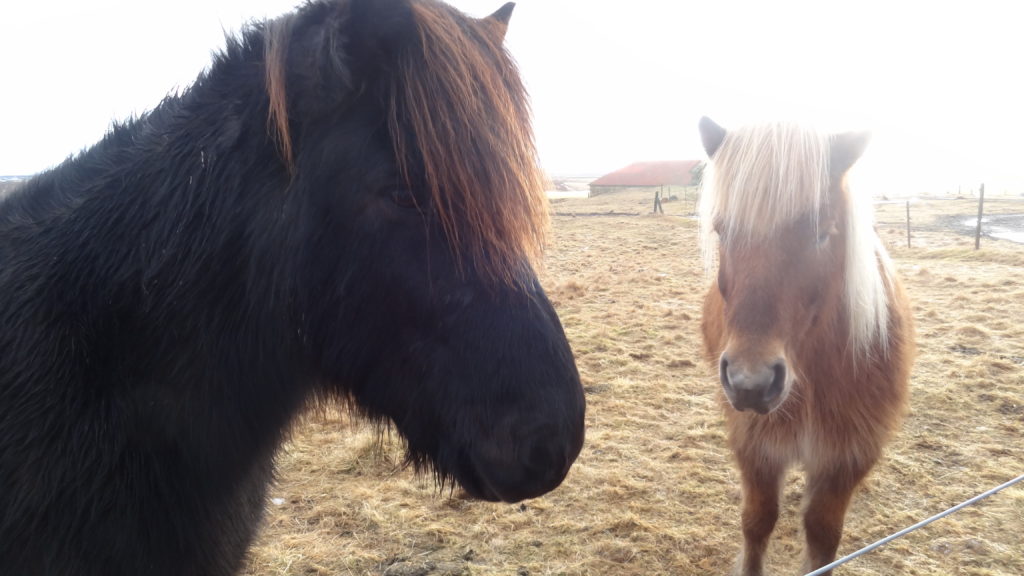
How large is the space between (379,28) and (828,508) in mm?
3166

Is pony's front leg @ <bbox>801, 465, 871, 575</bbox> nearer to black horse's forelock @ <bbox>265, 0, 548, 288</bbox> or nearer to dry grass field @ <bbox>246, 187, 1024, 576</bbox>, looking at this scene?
dry grass field @ <bbox>246, 187, 1024, 576</bbox>

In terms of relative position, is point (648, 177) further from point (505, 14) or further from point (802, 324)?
point (505, 14)

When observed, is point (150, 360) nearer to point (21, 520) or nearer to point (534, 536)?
point (21, 520)

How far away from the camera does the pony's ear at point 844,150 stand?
2.61m

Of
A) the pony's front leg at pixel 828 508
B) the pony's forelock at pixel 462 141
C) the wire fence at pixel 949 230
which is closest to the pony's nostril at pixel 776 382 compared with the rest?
the pony's front leg at pixel 828 508

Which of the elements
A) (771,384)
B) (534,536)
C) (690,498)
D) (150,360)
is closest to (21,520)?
(150,360)

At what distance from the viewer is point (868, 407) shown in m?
2.93

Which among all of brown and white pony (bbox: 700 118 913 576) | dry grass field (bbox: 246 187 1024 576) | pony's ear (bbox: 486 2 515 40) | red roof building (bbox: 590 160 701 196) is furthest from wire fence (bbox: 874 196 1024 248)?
red roof building (bbox: 590 160 701 196)

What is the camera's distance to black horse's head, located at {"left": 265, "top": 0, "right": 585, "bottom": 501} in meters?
1.26

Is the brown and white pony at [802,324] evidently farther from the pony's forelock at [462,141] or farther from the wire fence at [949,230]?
the wire fence at [949,230]

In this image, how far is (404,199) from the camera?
131 centimetres

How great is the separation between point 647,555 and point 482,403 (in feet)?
8.67

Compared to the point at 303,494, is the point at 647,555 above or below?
below

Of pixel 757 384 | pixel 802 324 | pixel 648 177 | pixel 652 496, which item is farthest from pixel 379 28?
pixel 648 177
